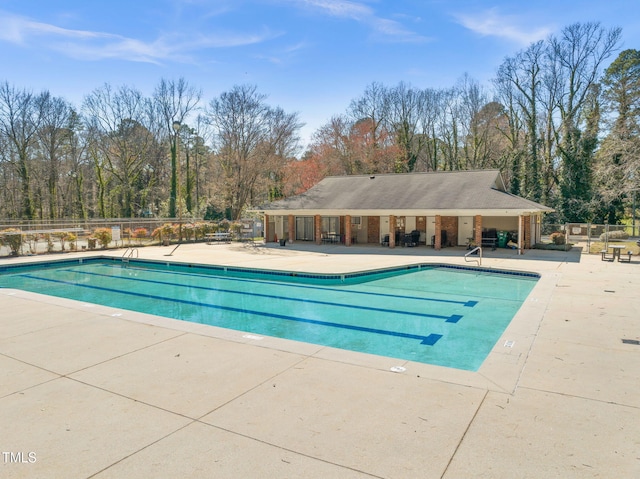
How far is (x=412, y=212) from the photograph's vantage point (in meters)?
19.4

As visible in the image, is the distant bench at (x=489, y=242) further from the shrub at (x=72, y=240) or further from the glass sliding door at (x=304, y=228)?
the shrub at (x=72, y=240)

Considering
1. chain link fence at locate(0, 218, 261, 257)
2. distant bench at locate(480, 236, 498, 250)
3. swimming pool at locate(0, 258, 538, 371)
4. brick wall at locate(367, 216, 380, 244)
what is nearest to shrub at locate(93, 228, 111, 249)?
chain link fence at locate(0, 218, 261, 257)

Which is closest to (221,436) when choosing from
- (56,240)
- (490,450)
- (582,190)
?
(490,450)

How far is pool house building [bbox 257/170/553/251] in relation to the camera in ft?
61.6

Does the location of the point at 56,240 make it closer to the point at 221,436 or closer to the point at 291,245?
the point at 291,245

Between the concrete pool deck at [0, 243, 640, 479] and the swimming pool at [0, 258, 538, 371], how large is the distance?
137 centimetres

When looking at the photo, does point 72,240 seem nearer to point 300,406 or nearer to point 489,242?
point 300,406

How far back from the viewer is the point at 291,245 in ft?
75.2

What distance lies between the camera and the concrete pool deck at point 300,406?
2.91 metres

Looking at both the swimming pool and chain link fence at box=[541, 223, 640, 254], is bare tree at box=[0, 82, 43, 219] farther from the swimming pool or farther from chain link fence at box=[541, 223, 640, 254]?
chain link fence at box=[541, 223, 640, 254]

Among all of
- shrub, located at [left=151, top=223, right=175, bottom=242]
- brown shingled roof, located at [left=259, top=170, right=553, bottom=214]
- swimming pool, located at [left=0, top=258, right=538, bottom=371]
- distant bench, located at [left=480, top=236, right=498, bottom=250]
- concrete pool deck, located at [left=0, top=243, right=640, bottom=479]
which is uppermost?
brown shingled roof, located at [left=259, top=170, right=553, bottom=214]

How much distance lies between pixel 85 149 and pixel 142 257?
25.8 m

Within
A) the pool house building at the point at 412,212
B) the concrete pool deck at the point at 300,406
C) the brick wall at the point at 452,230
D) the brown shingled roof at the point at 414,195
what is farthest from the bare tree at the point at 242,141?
the concrete pool deck at the point at 300,406

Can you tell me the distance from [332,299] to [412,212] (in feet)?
33.7
